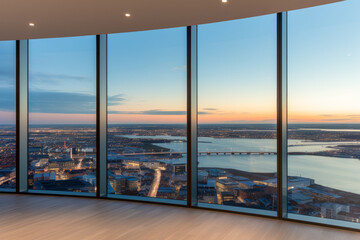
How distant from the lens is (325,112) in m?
4.18

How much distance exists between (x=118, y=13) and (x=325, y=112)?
3172mm

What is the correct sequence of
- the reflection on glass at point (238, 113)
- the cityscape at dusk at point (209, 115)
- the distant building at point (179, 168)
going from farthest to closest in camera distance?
the distant building at point (179, 168) < the reflection on glass at point (238, 113) < the cityscape at dusk at point (209, 115)

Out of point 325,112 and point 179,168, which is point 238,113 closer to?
point 325,112

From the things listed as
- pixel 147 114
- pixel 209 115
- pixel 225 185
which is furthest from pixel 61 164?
pixel 225 185

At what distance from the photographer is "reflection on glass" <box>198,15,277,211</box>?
4.54 meters

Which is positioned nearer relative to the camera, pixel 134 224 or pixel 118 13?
pixel 118 13

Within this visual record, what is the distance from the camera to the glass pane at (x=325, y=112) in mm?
3934

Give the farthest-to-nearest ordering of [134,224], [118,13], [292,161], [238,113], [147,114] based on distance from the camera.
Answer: [147,114], [238,113], [292,161], [134,224], [118,13]

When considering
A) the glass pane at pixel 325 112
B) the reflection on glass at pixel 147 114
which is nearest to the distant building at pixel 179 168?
the reflection on glass at pixel 147 114

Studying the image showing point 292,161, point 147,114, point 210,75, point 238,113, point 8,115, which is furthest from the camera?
point 8,115

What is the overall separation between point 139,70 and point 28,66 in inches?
89.3

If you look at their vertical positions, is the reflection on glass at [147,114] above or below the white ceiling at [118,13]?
below

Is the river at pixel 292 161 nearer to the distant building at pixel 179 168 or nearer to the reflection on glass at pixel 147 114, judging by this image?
the distant building at pixel 179 168

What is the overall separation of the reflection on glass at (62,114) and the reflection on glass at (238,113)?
2.19 meters
